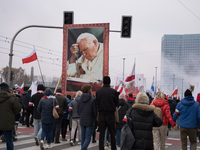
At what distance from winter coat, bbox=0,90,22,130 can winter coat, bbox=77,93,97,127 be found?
5.98 ft

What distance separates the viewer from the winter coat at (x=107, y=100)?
768cm

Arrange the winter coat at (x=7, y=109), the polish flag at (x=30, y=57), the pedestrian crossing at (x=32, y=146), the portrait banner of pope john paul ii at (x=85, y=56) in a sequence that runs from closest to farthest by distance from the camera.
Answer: the winter coat at (x=7, y=109)
the pedestrian crossing at (x=32, y=146)
the portrait banner of pope john paul ii at (x=85, y=56)
the polish flag at (x=30, y=57)

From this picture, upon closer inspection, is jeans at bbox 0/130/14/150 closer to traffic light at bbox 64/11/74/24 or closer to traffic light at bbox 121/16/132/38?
traffic light at bbox 64/11/74/24

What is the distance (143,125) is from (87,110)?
2864 mm

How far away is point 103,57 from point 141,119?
897 centimetres

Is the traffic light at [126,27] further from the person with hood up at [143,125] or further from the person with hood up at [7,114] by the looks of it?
the person with hood up at [143,125]

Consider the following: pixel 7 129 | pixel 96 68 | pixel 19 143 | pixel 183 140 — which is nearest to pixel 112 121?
pixel 183 140

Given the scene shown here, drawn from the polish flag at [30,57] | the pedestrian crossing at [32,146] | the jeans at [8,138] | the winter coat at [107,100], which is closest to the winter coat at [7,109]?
the jeans at [8,138]

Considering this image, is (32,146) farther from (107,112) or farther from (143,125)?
(143,125)

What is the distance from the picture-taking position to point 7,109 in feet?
23.5

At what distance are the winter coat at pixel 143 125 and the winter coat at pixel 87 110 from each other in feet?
8.55

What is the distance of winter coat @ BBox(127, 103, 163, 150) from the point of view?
5430 millimetres

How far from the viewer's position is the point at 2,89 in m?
7.32

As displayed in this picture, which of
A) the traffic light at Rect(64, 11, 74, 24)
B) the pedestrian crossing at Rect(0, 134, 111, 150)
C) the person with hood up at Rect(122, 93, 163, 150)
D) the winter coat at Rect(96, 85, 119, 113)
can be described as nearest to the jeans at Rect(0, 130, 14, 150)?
the pedestrian crossing at Rect(0, 134, 111, 150)
